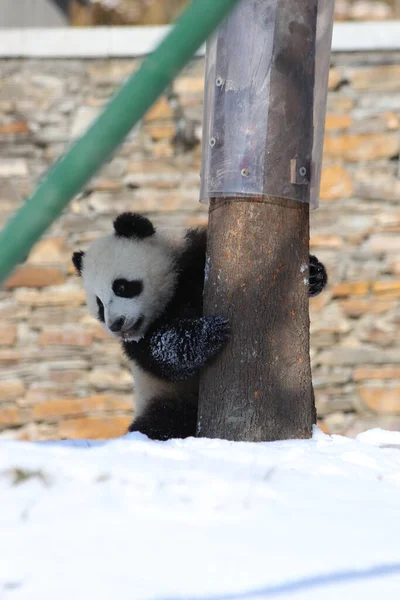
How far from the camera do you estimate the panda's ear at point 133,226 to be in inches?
133

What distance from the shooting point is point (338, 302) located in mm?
5836

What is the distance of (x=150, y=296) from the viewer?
11.0ft

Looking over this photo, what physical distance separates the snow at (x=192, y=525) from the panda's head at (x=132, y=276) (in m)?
1.12

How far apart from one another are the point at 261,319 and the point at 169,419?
2.78 ft

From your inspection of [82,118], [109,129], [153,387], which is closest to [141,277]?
[153,387]

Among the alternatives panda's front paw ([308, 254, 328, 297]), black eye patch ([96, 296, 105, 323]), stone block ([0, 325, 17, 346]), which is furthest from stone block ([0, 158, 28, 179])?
panda's front paw ([308, 254, 328, 297])

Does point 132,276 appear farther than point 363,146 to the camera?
No

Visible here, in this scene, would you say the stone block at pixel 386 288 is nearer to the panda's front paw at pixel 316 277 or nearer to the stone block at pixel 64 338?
the stone block at pixel 64 338

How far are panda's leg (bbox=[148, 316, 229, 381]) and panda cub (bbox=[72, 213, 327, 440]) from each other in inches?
1.0

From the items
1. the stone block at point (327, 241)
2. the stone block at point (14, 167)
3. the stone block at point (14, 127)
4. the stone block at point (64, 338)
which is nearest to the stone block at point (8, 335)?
the stone block at point (64, 338)

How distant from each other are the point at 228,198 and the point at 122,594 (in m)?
1.45

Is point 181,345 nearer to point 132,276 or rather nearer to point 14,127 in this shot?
point 132,276

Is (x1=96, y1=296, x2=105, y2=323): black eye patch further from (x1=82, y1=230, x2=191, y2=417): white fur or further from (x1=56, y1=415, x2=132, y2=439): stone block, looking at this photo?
(x1=56, y1=415, x2=132, y2=439): stone block

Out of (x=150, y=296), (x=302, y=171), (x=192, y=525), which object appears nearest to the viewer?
(x=192, y=525)
